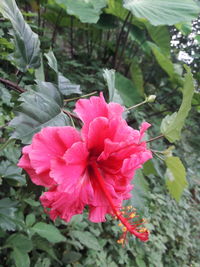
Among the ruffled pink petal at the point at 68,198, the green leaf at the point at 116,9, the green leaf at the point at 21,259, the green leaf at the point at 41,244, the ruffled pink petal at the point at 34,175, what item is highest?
the ruffled pink petal at the point at 34,175

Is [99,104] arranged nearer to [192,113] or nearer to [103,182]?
[103,182]

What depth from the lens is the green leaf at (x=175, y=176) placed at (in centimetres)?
69

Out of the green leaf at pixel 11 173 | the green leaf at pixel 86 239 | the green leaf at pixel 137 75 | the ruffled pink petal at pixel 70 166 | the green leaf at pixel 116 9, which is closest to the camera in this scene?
the ruffled pink petal at pixel 70 166

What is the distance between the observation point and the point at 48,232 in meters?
1.18

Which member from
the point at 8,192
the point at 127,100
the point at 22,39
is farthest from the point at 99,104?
the point at 127,100

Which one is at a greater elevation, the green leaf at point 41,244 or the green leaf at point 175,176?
the green leaf at point 175,176

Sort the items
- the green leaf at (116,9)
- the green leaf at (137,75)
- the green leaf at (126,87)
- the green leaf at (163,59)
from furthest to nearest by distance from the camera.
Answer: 1. the green leaf at (137,75)
2. the green leaf at (126,87)
3. the green leaf at (163,59)
4. the green leaf at (116,9)

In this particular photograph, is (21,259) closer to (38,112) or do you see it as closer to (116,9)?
(38,112)

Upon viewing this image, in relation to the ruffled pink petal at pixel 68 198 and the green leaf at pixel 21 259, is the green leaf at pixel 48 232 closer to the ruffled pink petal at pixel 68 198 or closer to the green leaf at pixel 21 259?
the green leaf at pixel 21 259

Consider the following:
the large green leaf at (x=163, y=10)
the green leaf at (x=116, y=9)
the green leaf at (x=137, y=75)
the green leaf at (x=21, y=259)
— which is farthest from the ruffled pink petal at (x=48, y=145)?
the green leaf at (x=137, y=75)

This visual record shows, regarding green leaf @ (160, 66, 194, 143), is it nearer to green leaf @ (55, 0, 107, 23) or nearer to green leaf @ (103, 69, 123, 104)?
green leaf @ (103, 69, 123, 104)

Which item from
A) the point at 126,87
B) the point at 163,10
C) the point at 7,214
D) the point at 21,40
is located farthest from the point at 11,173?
the point at 126,87

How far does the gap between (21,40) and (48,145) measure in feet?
0.80

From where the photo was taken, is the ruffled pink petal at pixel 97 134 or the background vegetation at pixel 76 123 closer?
the ruffled pink petal at pixel 97 134
